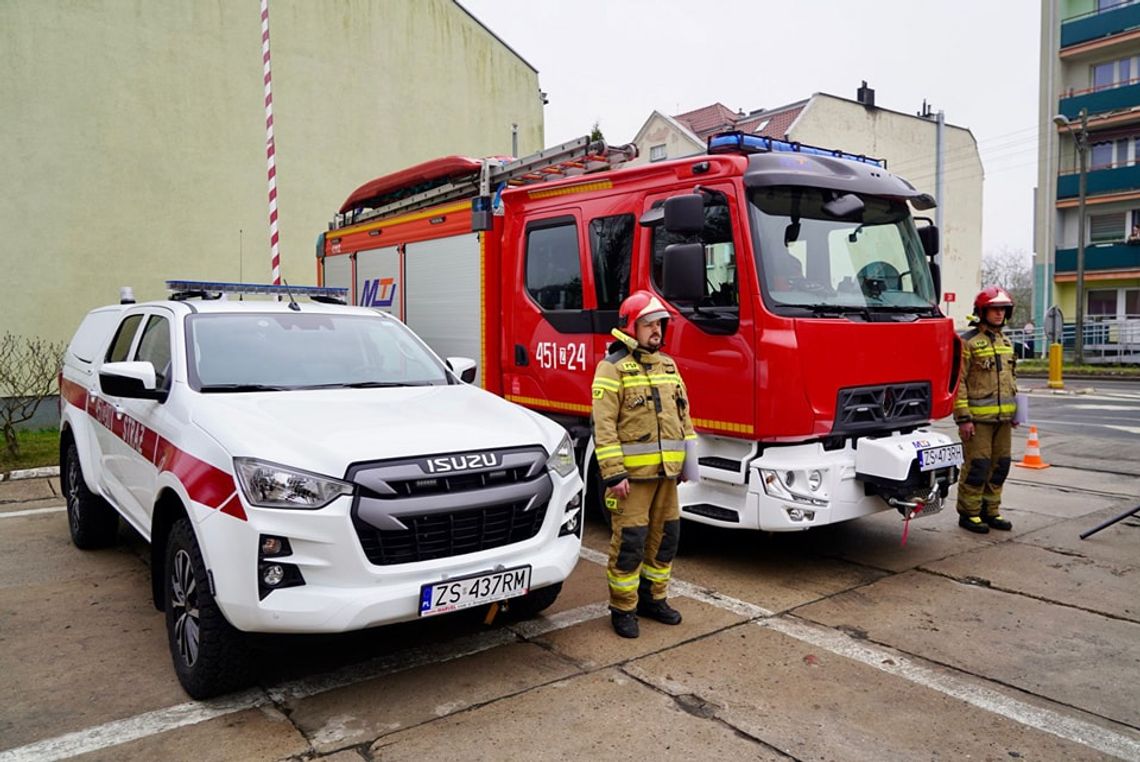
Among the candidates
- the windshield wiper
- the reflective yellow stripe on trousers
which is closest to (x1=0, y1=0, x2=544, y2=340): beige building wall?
the windshield wiper

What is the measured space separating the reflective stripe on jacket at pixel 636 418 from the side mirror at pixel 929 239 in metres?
3.02

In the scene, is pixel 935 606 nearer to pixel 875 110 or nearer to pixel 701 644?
pixel 701 644

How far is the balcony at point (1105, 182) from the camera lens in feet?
107

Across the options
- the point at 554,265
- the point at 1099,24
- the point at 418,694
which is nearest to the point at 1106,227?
the point at 1099,24

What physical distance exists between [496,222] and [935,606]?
4.62 m

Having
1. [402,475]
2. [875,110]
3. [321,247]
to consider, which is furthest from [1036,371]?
[402,475]

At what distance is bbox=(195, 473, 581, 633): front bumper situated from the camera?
339 cm

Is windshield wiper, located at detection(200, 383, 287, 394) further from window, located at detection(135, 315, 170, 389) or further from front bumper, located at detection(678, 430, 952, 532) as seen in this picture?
front bumper, located at detection(678, 430, 952, 532)

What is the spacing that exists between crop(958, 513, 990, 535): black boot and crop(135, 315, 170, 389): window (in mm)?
5904

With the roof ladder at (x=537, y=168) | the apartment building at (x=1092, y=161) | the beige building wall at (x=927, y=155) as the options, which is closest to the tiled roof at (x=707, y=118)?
the beige building wall at (x=927, y=155)

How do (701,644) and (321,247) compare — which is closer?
(701,644)

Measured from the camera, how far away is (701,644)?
14.5 ft

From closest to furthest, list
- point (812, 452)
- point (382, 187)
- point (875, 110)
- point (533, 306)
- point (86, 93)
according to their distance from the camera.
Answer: point (812, 452) < point (533, 306) < point (382, 187) < point (86, 93) < point (875, 110)

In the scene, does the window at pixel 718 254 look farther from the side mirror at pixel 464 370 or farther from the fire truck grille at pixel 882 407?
the side mirror at pixel 464 370
